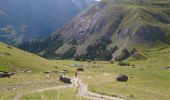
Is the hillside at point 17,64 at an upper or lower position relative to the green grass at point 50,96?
upper

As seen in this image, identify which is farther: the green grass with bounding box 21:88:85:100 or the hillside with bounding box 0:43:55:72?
the hillside with bounding box 0:43:55:72

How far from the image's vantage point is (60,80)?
11000 centimetres

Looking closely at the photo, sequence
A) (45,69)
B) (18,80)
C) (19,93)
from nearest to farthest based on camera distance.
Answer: (19,93), (18,80), (45,69)

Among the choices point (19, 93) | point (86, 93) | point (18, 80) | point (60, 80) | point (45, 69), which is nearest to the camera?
point (19, 93)

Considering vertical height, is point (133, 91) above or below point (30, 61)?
below

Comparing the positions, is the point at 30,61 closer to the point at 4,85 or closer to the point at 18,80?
the point at 18,80

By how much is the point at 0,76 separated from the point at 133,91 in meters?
37.5

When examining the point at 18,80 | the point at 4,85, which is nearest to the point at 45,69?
the point at 18,80

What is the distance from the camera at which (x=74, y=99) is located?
238 ft

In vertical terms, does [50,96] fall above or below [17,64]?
below

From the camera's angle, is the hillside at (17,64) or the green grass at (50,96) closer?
the green grass at (50,96)

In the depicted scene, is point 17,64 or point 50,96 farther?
point 17,64

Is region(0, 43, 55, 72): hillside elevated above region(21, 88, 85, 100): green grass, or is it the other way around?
region(0, 43, 55, 72): hillside

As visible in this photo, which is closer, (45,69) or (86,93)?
(86,93)
